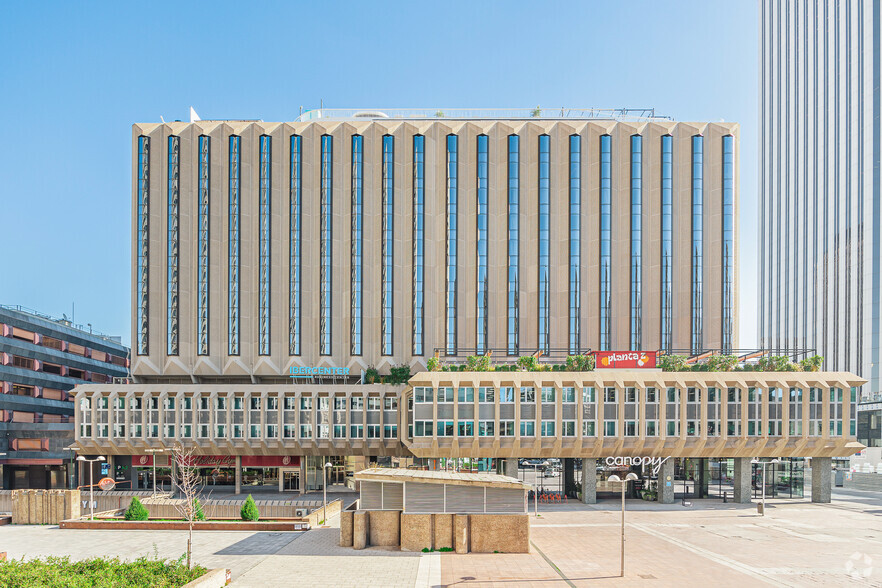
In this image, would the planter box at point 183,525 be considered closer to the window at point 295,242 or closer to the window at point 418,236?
the window at point 295,242

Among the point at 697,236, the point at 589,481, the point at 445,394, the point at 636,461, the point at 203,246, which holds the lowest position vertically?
the point at 589,481

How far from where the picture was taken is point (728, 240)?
101000 millimetres

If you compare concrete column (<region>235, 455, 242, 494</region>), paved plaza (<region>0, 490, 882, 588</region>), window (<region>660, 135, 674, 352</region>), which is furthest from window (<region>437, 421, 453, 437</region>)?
window (<region>660, 135, 674, 352</region>)

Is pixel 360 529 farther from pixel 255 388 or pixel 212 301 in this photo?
pixel 212 301

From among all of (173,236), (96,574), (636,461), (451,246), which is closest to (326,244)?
(451,246)

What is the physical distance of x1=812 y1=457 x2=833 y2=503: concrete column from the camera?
73750mm

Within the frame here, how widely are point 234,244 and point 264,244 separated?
443 centimetres

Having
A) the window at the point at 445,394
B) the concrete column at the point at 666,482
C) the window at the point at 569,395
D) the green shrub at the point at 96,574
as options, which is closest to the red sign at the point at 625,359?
the window at the point at 569,395

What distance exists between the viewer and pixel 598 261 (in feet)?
329

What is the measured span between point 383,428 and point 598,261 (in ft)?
132

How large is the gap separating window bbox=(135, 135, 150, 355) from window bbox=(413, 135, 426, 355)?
128 ft

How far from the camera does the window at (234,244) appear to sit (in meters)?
98.5

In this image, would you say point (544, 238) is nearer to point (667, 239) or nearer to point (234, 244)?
point (667, 239)

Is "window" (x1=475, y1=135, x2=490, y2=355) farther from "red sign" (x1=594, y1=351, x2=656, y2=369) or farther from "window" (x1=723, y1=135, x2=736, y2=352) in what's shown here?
"window" (x1=723, y1=135, x2=736, y2=352)
